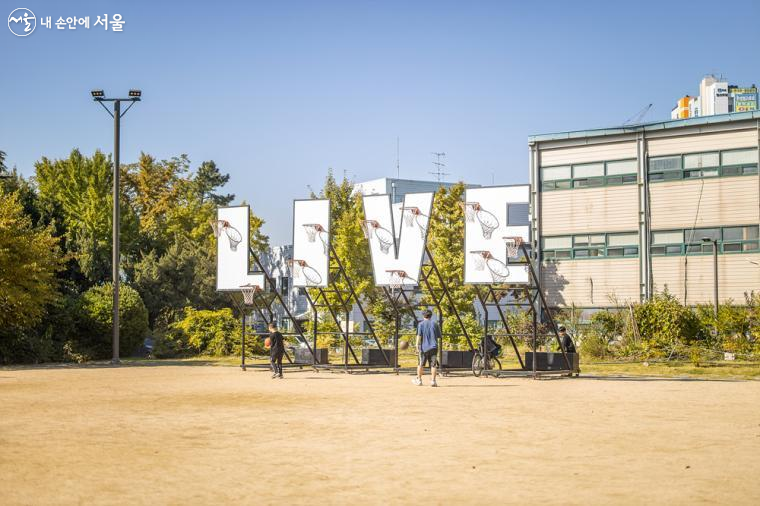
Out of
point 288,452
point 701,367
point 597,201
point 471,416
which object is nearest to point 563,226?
point 597,201

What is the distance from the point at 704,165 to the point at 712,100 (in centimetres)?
1449

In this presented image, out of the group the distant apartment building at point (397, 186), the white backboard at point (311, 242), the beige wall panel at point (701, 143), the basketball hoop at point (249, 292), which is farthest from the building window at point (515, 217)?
the distant apartment building at point (397, 186)

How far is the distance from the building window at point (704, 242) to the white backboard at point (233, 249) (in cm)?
2173

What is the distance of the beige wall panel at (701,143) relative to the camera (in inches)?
1703

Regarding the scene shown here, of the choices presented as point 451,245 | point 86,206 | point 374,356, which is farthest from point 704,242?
point 86,206

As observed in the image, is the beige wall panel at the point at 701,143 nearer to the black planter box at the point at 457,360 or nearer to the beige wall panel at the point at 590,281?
the beige wall panel at the point at 590,281

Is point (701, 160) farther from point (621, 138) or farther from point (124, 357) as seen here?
point (124, 357)

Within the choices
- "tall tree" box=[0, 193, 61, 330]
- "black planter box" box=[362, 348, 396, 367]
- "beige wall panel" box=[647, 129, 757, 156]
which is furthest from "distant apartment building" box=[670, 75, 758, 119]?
"tall tree" box=[0, 193, 61, 330]

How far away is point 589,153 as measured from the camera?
154 feet

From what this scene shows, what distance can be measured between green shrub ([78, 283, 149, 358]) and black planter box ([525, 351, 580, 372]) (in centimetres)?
1951

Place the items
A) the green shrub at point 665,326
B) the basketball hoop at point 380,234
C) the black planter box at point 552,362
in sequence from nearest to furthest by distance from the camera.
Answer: the black planter box at point 552,362, the basketball hoop at point 380,234, the green shrub at point 665,326

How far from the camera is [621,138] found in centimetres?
4631

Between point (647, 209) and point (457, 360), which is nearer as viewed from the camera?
point (457, 360)

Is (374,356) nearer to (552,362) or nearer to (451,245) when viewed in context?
(552,362)
